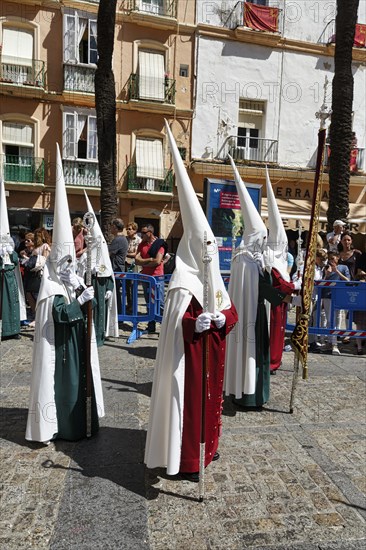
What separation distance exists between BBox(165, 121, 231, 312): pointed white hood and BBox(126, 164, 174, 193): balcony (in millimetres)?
16020

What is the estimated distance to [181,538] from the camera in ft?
10.6

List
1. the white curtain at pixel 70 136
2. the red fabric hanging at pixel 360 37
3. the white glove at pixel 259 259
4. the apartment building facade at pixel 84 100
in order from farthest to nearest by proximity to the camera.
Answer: the red fabric hanging at pixel 360 37 < the white curtain at pixel 70 136 < the apartment building facade at pixel 84 100 < the white glove at pixel 259 259

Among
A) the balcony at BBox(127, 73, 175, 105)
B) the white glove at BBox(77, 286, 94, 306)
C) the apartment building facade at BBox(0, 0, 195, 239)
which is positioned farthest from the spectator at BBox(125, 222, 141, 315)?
the balcony at BBox(127, 73, 175, 105)

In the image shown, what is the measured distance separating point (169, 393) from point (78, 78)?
1785 cm

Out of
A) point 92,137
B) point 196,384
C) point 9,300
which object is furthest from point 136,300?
point 92,137

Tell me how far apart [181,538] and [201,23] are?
20.3 m

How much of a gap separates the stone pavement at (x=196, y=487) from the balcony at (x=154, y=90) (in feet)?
52.7

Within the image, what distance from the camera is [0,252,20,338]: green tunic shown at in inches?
321

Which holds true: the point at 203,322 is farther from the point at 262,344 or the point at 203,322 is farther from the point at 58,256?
the point at 262,344

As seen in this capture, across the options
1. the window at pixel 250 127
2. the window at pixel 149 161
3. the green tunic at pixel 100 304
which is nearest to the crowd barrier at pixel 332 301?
the green tunic at pixel 100 304

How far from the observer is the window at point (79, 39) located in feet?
60.2

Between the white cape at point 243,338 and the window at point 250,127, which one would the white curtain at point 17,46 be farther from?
the white cape at point 243,338

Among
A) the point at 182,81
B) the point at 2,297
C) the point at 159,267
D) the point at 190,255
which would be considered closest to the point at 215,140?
the point at 182,81

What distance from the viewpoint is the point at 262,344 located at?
536cm
